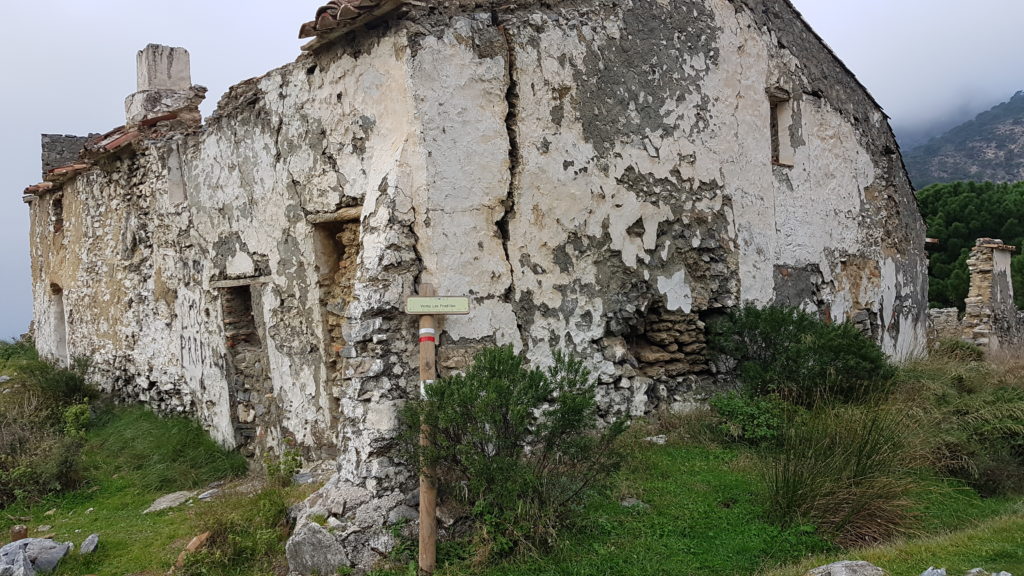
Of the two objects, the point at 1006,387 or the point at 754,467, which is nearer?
the point at 754,467

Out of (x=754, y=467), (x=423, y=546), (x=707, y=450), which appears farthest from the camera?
(x=707, y=450)

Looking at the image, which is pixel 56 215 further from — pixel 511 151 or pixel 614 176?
pixel 614 176

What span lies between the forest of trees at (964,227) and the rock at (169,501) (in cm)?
2134

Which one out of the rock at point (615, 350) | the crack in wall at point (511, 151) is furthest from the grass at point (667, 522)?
the crack in wall at point (511, 151)

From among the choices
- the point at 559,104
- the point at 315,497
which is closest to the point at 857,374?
the point at 559,104

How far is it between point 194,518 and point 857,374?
19.5 feet

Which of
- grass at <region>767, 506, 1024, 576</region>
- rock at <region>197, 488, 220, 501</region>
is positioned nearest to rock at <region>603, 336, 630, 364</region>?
grass at <region>767, 506, 1024, 576</region>

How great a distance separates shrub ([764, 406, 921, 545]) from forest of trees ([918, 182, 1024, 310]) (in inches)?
743

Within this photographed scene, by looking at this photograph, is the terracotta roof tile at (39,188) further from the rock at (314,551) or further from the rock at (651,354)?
the rock at (651,354)

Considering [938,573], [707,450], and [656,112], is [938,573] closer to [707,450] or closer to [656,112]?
[707,450]

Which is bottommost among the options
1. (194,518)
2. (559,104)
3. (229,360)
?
(194,518)

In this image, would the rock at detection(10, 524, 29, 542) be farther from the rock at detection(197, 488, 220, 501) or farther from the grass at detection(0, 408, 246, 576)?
the rock at detection(197, 488, 220, 501)

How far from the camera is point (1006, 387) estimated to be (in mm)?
7359

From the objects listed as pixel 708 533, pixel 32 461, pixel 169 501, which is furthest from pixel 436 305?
pixel 32 461
